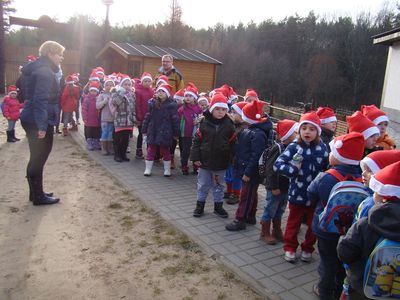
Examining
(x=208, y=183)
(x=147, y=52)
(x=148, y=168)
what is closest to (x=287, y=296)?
(x=208, y=183)

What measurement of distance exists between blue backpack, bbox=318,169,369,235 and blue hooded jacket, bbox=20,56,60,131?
3.53 m

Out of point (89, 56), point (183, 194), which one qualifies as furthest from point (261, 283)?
point (89, 56)

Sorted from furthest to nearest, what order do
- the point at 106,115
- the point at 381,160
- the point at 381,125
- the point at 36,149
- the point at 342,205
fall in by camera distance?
1. the point at 106,115
2. the point at 36,149
3. the point at 381,125
4. the point at 342,205
5. the point at 381,160

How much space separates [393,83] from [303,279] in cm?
995

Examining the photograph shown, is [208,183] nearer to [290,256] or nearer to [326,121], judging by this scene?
[290,256]

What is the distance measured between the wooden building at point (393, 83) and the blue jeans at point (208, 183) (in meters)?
7.61

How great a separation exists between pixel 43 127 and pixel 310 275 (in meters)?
3.53

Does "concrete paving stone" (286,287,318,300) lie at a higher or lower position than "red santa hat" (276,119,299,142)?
lower

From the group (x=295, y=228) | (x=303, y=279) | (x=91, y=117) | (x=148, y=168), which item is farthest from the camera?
(x=91, y=117)

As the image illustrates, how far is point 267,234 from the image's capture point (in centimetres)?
435

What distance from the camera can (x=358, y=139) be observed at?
3.03m

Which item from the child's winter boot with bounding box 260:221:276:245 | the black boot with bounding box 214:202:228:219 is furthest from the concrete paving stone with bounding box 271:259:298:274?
the black boot with bounding box 214:202:228:219

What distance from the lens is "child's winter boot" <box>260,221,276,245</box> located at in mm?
4293

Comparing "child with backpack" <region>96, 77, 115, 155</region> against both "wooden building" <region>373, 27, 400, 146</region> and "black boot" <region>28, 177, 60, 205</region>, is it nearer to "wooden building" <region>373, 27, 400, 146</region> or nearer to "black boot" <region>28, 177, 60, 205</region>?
"black boot" <region>28, 177, 60, 205</region>
